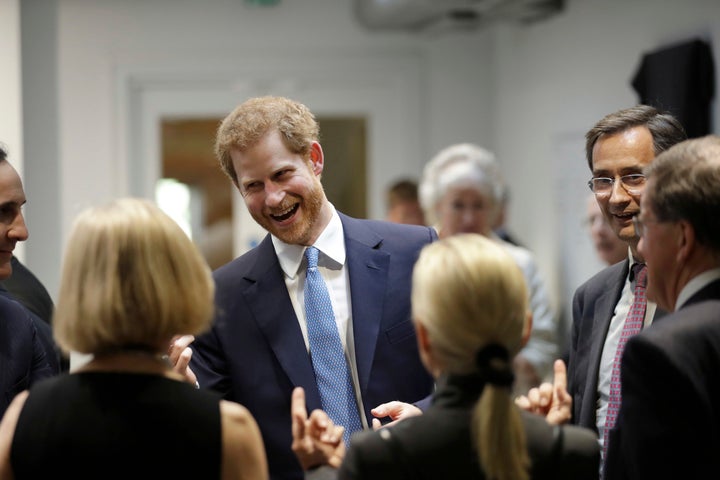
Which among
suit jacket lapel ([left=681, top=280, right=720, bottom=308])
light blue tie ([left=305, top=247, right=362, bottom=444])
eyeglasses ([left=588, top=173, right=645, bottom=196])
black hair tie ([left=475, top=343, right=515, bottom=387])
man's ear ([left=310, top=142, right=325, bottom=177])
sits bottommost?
light blue tie ([left=305, top=247, right=362, bottom=444])

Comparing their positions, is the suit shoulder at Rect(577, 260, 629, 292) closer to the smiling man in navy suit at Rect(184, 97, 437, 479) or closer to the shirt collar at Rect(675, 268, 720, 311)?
the smiling man in navy suit at Rect(184, 97, 437, 479)

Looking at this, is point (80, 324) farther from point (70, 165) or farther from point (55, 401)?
point (70, 165)

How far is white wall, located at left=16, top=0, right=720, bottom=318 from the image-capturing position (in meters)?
5.36

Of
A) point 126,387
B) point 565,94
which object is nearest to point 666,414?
point 126,387

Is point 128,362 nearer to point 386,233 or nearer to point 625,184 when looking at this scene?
point 386,233

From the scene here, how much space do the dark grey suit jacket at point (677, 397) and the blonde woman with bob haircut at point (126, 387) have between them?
62 centimetres

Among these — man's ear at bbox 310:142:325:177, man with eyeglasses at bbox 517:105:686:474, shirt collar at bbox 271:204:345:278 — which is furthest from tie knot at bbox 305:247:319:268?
man with eyeglasses at bbox 517:105:686:474

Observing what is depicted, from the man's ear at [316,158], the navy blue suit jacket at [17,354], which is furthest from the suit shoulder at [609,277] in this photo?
the navy blue suit jacket at [17,354]

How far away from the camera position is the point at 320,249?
232 centimetres

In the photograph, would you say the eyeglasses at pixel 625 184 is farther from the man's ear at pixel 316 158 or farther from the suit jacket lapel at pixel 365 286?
the man's ear at pixel 316 158

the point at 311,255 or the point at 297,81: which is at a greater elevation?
the point at 297,81

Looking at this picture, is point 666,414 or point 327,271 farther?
point 327,271

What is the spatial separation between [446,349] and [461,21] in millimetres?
3986

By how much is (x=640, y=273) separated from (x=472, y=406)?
90cm
